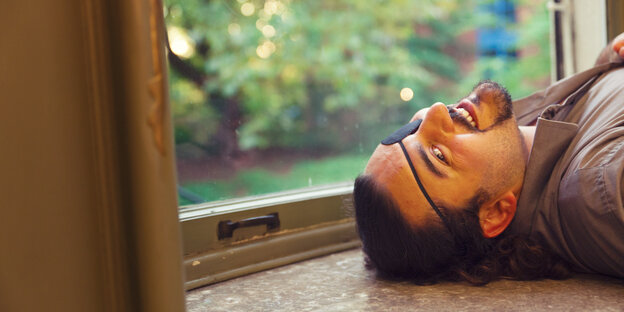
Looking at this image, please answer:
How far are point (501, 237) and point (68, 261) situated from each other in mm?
928

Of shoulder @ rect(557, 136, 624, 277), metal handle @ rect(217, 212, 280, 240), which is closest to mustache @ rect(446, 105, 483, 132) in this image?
shoulder @ rect(557, 136, 624, 277)

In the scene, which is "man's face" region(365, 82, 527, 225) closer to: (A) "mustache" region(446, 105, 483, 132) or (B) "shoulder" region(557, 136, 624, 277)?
(A) "mustache" region(446, 105, 483, 132)

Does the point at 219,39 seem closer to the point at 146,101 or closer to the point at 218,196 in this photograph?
the point at 218,196

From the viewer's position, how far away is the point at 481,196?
1.09 metres

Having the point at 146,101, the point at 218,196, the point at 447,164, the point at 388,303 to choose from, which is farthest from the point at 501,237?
the point at 146,101

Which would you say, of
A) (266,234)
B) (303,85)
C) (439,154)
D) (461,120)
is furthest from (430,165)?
(303,85)

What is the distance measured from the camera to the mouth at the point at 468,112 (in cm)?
116

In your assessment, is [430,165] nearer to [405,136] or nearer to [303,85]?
[405,136]

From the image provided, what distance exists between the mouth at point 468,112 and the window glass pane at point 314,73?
0.92 feet

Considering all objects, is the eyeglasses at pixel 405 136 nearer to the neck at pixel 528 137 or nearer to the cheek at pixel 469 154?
the cheek at pixel 469 154

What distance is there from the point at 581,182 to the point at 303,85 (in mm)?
1404

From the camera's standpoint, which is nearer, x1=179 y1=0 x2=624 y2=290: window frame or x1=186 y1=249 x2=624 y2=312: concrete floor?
x1=186 y1=249 x2=624 y2=312: concrete floor

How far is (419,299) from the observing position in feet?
3.25

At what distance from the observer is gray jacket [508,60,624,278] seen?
0.94 m
